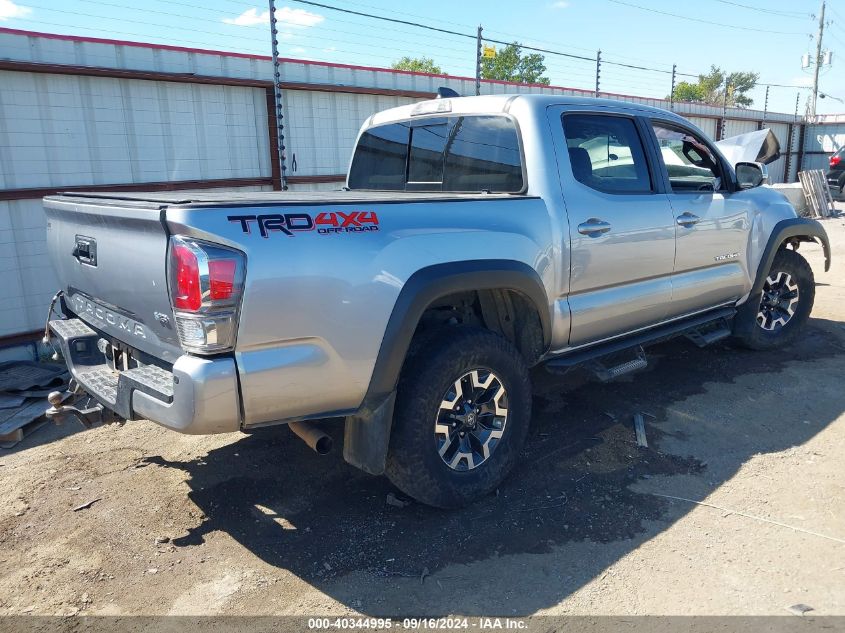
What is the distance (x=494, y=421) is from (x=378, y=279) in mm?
1139

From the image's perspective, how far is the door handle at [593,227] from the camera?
379 cm

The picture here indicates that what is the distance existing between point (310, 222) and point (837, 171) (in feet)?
71.3

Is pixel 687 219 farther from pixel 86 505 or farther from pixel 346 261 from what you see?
pixel 86 505

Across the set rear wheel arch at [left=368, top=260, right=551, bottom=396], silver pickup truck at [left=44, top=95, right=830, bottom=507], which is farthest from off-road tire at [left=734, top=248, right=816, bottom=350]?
rear wheel arch at [left=368, top=260, right=551, bottom=396]

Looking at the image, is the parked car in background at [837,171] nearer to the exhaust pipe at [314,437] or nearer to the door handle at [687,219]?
the door handle at [687,219]

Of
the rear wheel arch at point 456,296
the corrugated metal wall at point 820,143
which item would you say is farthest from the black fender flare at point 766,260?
the corrugated metal wall at point 820,143

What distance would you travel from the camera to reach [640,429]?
4273mm

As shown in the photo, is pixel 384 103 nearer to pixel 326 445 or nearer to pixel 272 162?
pixel 272 162

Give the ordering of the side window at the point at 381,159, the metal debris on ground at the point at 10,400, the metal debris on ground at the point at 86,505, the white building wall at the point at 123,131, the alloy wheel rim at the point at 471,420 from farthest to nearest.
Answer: the white building wall at the point at 123,131
the metal debris on ground at the point at 10,400
the side window at the point at 381,159
the metal debris on ground at the point at 86,505
the alloy wheel rim at the point at 471,420

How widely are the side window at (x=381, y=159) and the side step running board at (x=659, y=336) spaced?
1.68m

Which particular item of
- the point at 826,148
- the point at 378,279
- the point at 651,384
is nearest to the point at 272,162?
the point at 651,384

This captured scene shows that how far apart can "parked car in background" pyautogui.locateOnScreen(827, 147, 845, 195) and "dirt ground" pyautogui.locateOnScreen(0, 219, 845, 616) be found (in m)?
18.3

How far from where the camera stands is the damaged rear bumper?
2.56m

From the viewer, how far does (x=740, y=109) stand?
63.1 ft
